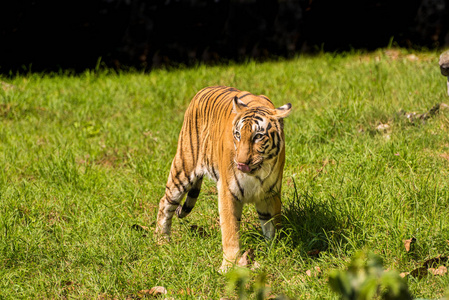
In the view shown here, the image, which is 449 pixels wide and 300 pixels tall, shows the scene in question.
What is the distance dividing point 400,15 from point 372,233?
741 cm

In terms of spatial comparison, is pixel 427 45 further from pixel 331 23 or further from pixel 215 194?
pixel 215 194

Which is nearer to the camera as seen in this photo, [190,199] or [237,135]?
[237,135]

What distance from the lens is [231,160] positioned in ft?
9.73

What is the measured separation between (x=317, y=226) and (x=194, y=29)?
6712 mm

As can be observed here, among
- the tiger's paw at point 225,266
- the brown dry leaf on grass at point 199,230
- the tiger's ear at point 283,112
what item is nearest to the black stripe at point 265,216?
the tiger's paw at point 225,266

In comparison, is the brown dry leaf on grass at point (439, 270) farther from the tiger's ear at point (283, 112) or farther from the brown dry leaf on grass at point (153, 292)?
the brown dry leaf on grass at point (153, 292)

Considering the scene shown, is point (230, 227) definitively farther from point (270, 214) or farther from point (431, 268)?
point (431, 268)

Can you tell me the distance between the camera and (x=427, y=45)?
894cm

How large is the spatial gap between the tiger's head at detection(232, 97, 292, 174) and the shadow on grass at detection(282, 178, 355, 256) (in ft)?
1.72

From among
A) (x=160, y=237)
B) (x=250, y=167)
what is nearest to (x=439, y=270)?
(x=250, y=167)

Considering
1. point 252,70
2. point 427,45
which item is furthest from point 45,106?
point 427,45

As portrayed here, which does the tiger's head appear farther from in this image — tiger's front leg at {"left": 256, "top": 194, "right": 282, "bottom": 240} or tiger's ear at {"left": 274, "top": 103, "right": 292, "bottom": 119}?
tiger's front leg at {"left": 256, "top": 194, "right": 282, "bottom": 240}

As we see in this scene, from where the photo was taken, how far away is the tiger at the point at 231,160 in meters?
2.82

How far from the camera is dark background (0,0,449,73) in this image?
891 cm
